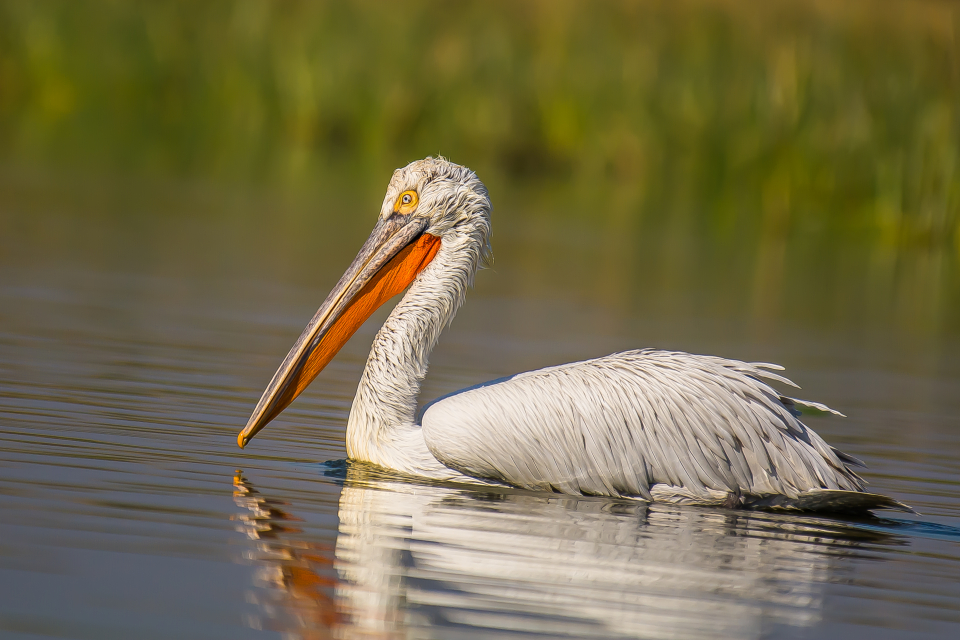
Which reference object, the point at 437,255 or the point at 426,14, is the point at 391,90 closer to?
the point at 426,14

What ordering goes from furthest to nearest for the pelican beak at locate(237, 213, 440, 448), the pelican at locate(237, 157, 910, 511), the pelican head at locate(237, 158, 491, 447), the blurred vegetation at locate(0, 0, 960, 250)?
1. the blurred vegetation at locate(0, 0, 960, 250)
2. the pelican head at locate(237, 158, 491, 447)
3. the pelican beak at locate(237, 213, 440, 448)
4. the pelican at locate(237, 157, 910, 511)

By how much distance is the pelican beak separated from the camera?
658 centimetres

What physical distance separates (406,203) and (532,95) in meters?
16.1

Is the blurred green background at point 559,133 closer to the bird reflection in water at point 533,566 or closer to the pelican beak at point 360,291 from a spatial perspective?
the pelican beak at point 360,291

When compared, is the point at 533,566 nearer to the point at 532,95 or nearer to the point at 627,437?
the point at 627,437

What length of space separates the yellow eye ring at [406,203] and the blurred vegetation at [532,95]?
1041 cm

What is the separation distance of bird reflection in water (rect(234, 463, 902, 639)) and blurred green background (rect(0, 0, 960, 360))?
5.94 meters

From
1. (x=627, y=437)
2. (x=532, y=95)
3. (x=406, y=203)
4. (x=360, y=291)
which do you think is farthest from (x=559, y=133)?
(x=627, y=437)

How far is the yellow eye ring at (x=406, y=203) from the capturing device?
689 cm

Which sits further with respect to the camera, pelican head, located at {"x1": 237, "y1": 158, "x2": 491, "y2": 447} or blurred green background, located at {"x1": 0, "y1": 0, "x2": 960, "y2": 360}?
blurred green background, located at {"x1": 0, "y1": 0, "x2": 960, "y2": 360}

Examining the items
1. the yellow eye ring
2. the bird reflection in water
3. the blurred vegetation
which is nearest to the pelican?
the bird reflection in water

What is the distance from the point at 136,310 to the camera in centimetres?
941

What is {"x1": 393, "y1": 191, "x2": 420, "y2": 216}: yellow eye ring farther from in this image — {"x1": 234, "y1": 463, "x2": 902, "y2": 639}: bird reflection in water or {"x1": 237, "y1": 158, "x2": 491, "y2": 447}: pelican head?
{"x1": 234, "y1": 463, "x2": 902, "y2": 639}: bird reflection in water

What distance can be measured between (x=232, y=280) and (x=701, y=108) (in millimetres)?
10564
